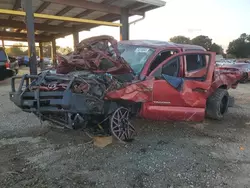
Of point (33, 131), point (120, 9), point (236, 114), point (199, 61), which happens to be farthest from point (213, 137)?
point (120, 9)

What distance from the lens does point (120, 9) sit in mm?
9406

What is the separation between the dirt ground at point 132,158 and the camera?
300cm

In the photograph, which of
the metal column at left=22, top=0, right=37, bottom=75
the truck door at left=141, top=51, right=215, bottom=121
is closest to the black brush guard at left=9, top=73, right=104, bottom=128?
the truck door at left=141, top=51, right=215, bottom=121

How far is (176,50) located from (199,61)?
69 cm

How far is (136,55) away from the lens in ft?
16.0

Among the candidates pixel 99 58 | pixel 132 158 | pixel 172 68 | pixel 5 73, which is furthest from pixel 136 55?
pixel 5 73

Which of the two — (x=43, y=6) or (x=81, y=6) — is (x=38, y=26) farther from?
(x=81, y=6)

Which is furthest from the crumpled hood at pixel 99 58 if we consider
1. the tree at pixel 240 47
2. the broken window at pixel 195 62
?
the tree at pixel 240 47

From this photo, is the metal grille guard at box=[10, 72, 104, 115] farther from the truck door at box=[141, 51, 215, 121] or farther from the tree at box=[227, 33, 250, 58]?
the tree at box=[227, 33, 250, 58]

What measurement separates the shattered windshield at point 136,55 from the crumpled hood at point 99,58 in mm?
326

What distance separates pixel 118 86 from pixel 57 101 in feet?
3.25

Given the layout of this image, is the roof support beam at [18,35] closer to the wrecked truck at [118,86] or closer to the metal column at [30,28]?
the metal column at [30,28]

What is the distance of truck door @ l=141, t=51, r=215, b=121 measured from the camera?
4.40 m

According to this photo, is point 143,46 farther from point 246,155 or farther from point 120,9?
point 120,9
